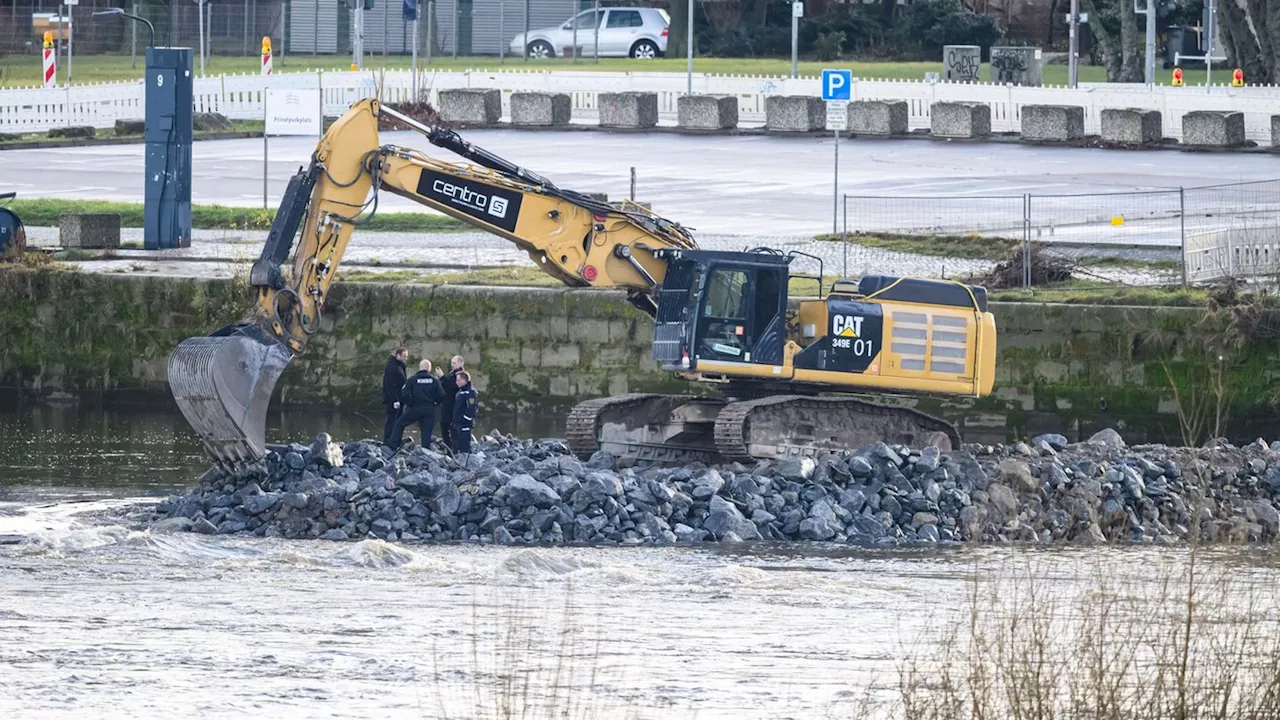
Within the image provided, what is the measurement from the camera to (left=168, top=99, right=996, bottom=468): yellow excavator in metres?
20.4

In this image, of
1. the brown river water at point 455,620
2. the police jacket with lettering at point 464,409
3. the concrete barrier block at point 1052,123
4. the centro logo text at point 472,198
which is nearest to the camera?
the brown river water at point 455,620

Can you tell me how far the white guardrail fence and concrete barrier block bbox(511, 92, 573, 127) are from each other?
5.50ft

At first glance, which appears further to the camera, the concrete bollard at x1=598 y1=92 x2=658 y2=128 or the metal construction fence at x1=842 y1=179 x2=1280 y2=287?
the concrete bollard at x1=598 y1=92 x2=658 y2=128

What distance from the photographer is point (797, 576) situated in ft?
58.1

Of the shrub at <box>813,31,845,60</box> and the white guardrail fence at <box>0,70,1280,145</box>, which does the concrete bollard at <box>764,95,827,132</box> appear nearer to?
the white guardrail fence at <box>0,70,1280,145</box>

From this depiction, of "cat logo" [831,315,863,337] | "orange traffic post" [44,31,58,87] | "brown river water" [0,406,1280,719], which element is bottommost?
"brown river water" [0,406,1280,719]

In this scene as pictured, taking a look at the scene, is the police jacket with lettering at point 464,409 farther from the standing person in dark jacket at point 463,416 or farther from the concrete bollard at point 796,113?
the concrete bollard at point 796,113

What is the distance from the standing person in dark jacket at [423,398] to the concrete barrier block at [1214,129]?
28246 millimetres

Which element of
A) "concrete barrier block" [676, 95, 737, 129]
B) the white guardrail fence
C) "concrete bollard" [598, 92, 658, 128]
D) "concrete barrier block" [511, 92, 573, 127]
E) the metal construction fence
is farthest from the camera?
"concrete barrier block" [511, 92, 573, 127]

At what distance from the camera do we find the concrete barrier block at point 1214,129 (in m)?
46.0

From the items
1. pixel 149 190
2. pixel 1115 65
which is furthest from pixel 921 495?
pixel 1115 65

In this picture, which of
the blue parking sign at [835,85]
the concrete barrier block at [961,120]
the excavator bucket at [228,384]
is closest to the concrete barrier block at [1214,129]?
the concrete barrier block at [961,120]

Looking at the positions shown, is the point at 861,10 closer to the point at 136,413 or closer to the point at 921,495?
the point at 136,413

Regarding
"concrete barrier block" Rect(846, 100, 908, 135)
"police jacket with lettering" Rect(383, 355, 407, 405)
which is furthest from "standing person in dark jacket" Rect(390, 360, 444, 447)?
"concrete barrier block" Rect(846, 100, 908, 135)
